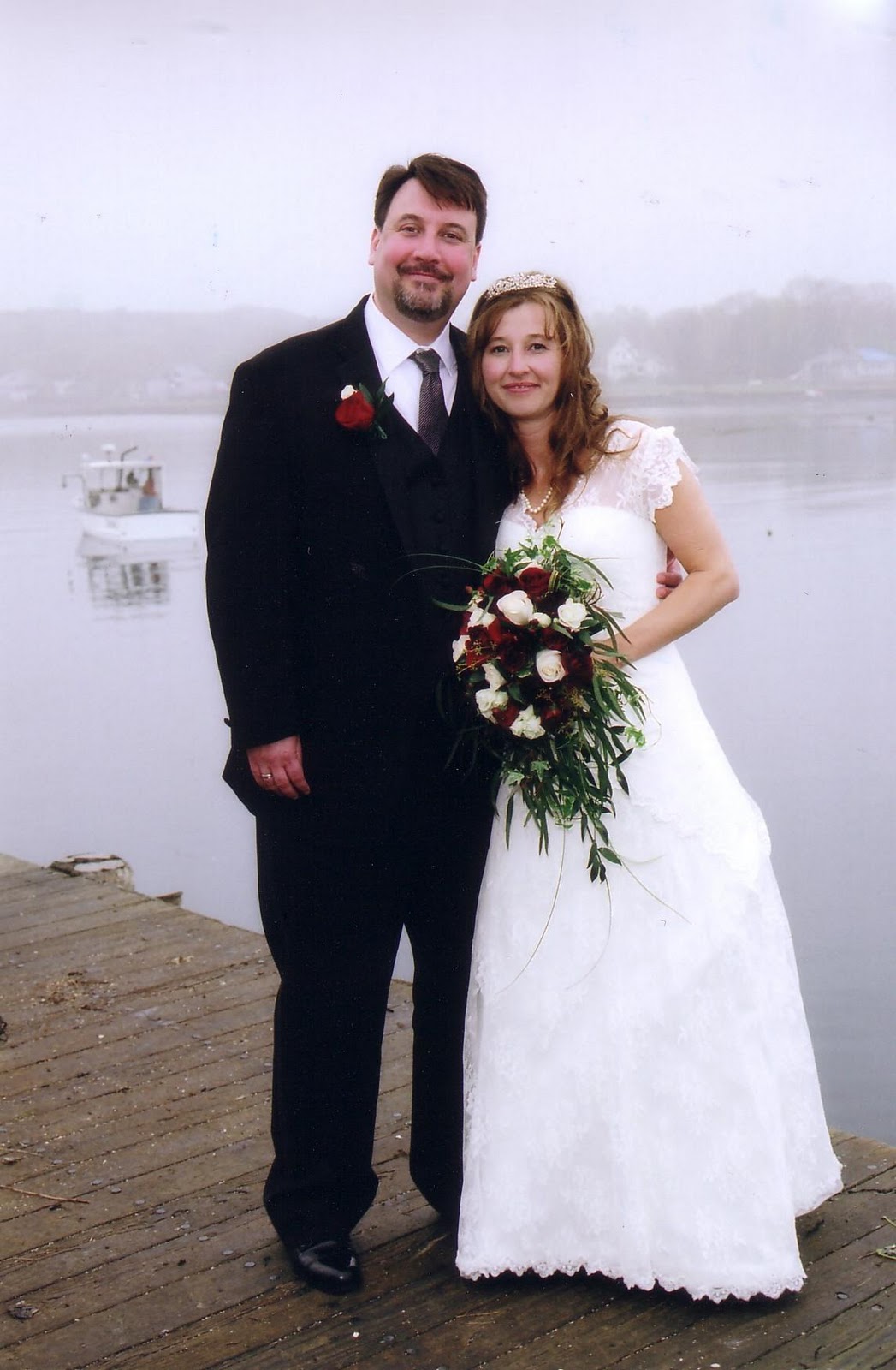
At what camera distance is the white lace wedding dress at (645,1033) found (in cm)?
236

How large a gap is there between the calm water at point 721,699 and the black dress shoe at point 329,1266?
4507 millimetres

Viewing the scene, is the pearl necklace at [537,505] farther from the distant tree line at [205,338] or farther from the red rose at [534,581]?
the distant tree line at [205,338]

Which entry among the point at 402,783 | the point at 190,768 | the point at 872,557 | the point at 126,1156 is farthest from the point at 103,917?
the point at 872,557

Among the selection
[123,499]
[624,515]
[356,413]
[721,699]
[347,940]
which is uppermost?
[356,413]

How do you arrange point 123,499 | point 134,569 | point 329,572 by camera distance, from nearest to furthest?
point 329,572, point 123,499, point 134,569

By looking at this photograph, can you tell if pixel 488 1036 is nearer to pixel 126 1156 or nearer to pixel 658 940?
pixel 658 940

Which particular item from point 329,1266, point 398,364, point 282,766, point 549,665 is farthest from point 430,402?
point 329,1266

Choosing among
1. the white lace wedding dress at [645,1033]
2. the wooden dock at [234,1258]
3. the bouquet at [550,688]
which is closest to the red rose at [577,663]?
the bouquet at [550,688]

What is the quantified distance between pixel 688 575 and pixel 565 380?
0.41 m

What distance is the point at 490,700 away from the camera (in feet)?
7.57

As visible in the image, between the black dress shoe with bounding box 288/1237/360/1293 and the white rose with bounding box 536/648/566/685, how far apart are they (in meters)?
1.05

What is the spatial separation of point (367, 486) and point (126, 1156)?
154 centimetres

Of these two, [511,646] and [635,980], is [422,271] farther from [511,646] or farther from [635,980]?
[635,980]

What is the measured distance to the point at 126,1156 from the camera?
10.0ft
